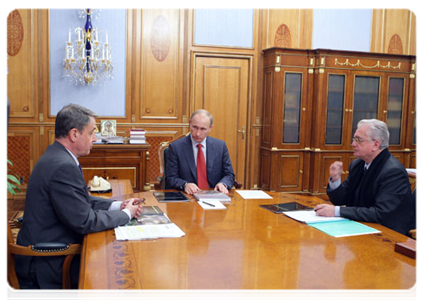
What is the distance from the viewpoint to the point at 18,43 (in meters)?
5.71

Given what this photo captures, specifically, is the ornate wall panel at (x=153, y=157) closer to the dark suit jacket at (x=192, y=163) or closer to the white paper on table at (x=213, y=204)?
the dark suit jacket at (x=192, y=163)

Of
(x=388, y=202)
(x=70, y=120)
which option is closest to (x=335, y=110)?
(x=388, y=202)

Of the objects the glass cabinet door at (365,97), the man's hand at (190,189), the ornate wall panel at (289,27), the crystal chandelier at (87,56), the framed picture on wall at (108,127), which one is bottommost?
the man's hand at (190,189)

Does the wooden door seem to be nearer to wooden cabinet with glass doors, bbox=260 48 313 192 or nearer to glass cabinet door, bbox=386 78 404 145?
wooden cabinet with glass doors, bbox=260 48 313 192

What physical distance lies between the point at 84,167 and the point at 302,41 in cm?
383

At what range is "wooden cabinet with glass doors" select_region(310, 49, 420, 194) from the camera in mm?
6324

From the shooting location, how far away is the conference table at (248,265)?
1359 millimetres

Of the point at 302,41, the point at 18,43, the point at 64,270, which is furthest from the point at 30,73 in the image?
the point at 64,270

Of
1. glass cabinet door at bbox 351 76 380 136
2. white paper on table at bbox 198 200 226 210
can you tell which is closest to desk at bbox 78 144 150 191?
white paper on table at bbox 198 200 226 210

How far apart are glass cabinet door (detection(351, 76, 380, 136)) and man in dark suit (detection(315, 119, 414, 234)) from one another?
386cm

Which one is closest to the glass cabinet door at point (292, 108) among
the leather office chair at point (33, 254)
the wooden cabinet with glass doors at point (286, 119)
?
the wooden cabinet with glass doors at point (286, 119)

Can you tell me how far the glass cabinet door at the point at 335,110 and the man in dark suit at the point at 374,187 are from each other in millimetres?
3611

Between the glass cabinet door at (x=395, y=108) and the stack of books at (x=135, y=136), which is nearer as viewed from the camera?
the stack of books at (x=135, y=136)
